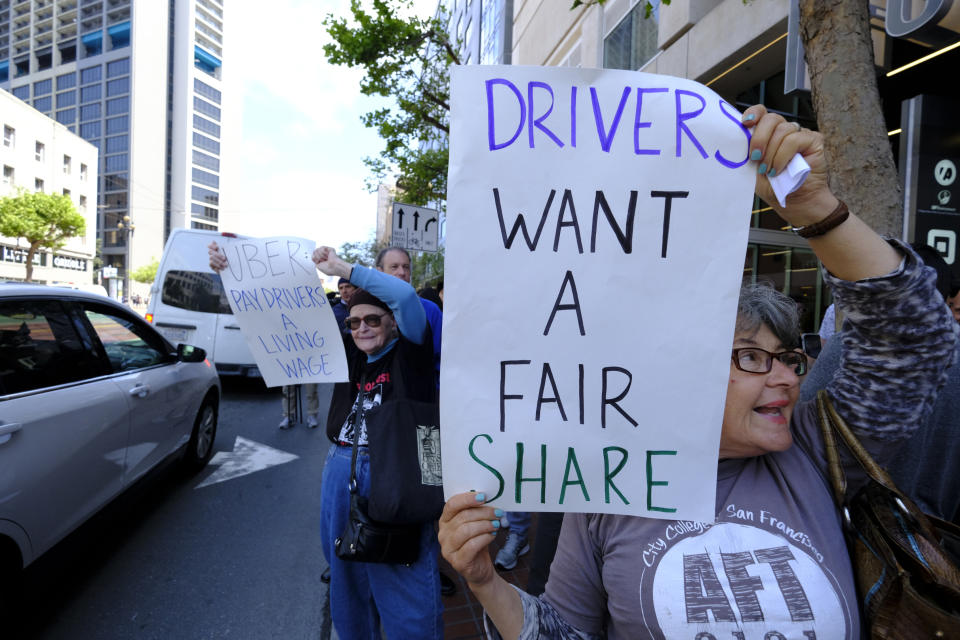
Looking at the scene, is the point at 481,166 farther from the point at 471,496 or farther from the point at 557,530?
the point at 557,530

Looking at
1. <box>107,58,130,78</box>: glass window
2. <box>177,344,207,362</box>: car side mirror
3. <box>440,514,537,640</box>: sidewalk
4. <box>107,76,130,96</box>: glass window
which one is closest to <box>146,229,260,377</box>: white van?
<box>177,344,207,362</box>: car side mirror

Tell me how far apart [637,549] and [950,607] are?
1.83 ft

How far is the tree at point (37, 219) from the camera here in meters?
32.6

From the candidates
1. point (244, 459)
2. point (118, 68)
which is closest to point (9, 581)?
point (244, 459)

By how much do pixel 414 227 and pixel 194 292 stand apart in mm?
3462

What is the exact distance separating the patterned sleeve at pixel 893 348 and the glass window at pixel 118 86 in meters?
97.3

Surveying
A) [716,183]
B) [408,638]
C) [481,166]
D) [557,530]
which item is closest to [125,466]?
[408,638]

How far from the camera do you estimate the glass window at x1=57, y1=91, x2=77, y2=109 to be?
81.1 metres

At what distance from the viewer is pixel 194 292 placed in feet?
26.1

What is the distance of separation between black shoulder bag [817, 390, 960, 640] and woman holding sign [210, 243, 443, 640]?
143 cm

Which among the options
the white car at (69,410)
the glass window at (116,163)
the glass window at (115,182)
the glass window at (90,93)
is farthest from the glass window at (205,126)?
the white car at (69,410)

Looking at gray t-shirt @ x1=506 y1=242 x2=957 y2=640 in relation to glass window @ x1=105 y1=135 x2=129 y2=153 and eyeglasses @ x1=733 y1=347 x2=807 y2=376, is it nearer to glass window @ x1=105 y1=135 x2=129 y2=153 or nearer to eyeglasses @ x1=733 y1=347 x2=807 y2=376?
eyeglasses @ x1=733 y1=347 x2=807 y2=376

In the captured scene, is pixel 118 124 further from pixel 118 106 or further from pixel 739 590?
pixel 739 590

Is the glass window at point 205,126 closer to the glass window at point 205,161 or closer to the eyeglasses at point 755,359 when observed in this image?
the glass window at point 205,161
